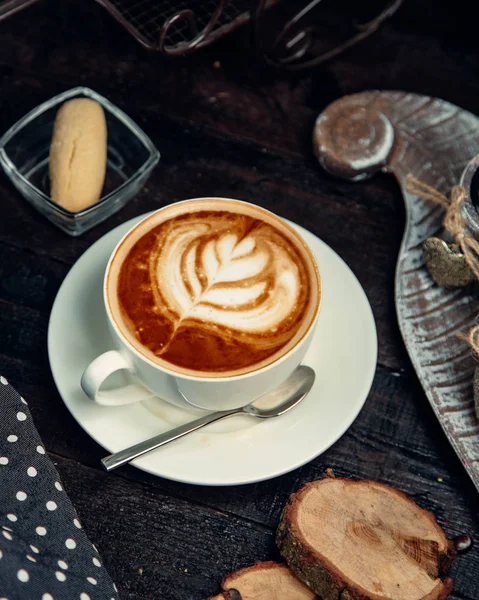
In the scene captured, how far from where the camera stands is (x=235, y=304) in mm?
953

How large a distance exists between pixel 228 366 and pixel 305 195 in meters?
0.49

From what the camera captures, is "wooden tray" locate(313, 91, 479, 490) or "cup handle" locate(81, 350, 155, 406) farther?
"wooden tray" locate(313, 91, 479, 490)

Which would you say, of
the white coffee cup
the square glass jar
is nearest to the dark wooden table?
the square glass jar

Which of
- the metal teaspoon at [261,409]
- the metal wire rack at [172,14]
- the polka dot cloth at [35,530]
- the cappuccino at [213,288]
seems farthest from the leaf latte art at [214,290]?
the metal wire rack at [172,14]

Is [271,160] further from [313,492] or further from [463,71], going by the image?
[313,492]

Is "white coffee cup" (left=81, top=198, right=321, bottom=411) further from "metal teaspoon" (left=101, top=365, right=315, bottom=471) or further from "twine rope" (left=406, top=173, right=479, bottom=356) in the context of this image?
"twine rope" (left=406, top=173, right=479, bottom=356)

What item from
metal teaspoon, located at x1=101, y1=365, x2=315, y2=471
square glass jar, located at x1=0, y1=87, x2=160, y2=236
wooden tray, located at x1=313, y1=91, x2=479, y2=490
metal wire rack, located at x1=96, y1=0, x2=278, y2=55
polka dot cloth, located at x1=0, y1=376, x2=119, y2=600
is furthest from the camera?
metal wire rack, located at x1=96, y1=0, x2=278, y2=55

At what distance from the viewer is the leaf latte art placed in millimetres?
919

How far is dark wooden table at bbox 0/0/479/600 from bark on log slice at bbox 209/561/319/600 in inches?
1.8

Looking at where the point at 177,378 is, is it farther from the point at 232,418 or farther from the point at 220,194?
the point at 220,194

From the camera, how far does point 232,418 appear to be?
100 centimetres

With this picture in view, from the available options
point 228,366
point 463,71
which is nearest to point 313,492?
point 228,366

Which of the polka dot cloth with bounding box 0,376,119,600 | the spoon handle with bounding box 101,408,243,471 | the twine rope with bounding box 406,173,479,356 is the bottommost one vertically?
the polka dot cloth with bounding box 0,376,119,600

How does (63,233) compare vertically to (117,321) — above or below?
below
